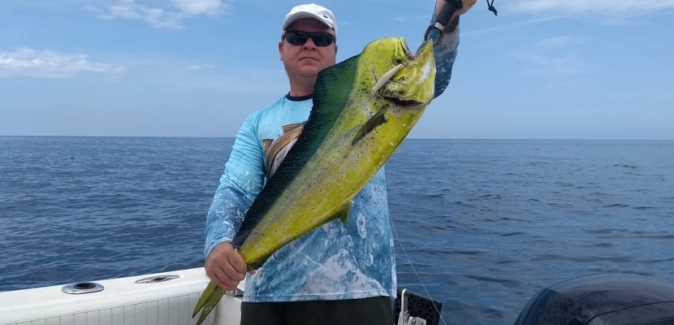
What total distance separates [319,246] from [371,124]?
2.61ft

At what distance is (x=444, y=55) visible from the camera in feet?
7.84

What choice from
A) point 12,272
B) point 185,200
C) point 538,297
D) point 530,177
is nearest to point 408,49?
point 538,297

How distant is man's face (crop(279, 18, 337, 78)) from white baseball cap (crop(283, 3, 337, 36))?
0.03 metres

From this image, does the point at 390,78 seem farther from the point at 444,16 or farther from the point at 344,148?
the point at 444,16

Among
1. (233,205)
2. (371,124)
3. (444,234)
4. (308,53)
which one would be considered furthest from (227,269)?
(444,234)

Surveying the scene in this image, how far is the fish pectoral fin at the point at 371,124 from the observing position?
5.91ft

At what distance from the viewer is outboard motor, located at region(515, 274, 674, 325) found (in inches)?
91.9

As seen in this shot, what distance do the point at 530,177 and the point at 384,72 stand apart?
31310 mm

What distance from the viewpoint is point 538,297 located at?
2715 mm

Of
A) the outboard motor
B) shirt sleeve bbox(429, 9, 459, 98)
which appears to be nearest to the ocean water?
the outboard motor

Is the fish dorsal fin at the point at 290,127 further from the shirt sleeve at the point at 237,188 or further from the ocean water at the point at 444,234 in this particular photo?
the ocean water at the point at 444,234

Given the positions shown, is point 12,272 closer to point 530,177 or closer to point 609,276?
point 609,276

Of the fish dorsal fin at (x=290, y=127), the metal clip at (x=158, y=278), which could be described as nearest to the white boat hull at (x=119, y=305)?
the metal clip at (x=158, y=278)

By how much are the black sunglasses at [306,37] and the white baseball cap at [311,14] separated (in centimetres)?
5
